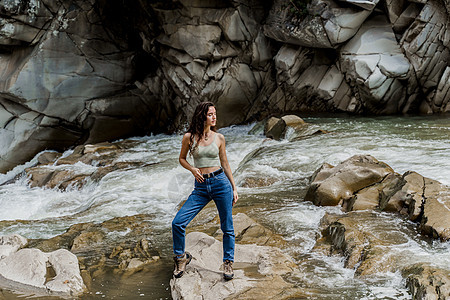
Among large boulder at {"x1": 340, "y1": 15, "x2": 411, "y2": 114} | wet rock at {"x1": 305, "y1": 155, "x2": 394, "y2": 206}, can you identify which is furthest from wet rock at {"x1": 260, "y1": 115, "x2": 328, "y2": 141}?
wet rock at {"x1": 305, "y1": 155, "x2": 394, "y2": 206}

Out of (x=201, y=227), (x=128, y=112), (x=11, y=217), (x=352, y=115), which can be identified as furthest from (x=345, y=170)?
(x=128, y=112)

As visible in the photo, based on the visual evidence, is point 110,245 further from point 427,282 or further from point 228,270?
point 427,282

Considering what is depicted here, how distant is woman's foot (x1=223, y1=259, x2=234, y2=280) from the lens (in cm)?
432

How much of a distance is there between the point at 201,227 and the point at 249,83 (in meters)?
11.8

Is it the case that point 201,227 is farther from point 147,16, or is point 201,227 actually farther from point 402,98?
point 147,16

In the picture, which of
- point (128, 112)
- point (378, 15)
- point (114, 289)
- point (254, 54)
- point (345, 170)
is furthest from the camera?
point (128, 112)

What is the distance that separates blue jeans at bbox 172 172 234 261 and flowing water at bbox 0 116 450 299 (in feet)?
2.35

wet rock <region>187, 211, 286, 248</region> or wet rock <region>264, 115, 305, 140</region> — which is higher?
wet rock <region>187, 211, 286, 248</region>

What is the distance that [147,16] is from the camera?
18.0 meters

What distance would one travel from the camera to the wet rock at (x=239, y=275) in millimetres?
4168

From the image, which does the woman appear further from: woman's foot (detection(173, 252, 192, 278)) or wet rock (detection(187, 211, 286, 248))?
wet rock (detection(187, 211, 286, 248))

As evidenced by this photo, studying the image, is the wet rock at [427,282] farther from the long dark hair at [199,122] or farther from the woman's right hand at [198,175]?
the long dark hair at [199,122]

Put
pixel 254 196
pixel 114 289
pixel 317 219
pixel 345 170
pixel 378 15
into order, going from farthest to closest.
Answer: pixel 378 15, pixel 254 196, pixel 345 170, pixel 317 219, pixel 114 289

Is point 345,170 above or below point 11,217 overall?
above
